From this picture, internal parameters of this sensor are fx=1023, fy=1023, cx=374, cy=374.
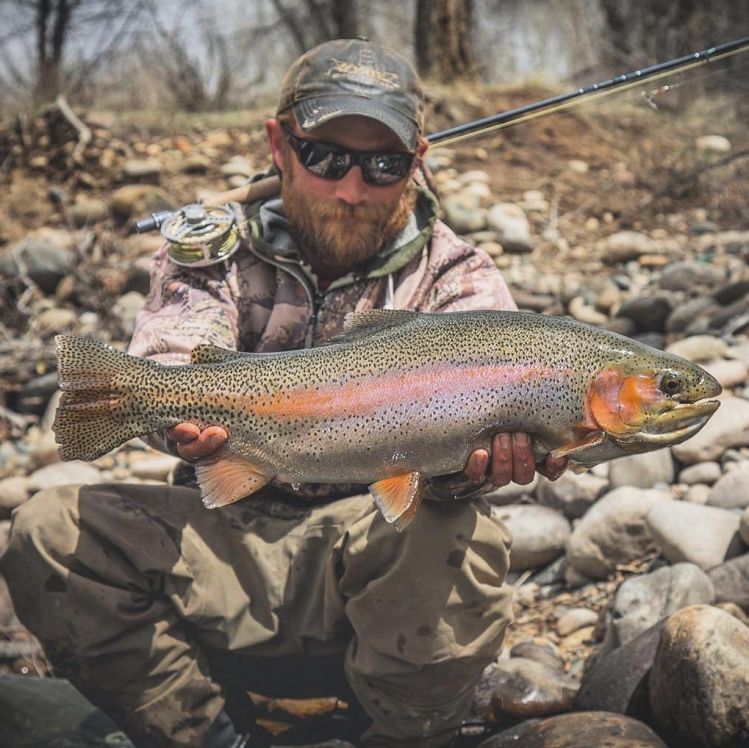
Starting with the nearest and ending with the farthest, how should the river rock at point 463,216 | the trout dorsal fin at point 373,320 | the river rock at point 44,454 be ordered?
the trout dorsal fin at point 373,320 < the river rock at point 44,454 < the river rock at point 463,216

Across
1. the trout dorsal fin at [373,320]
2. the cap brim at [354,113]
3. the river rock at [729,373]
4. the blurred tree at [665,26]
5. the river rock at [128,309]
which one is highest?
the cap brim at [354,113]

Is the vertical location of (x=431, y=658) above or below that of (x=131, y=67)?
above

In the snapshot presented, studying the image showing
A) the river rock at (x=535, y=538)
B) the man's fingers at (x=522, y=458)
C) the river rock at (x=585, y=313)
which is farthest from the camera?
the river rock at (x=585, y=313)

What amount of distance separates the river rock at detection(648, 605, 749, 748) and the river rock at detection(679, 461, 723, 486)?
1576 millimetres

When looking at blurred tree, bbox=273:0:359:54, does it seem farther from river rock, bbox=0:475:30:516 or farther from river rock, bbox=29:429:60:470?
river rock, bbox=0:475:30:516

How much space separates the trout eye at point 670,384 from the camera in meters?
2.74

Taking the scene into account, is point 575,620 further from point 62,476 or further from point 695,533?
point 62,476

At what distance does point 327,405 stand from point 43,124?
8.35 meters

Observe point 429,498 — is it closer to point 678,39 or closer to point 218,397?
point 218,397

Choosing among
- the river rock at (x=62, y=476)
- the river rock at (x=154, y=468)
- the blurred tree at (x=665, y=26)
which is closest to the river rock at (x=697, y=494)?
the river rock at (x=154, y=468)

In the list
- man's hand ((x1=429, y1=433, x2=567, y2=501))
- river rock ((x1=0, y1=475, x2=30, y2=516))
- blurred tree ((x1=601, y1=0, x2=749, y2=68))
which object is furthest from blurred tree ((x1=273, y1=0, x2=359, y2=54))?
man's hand ((x1=429, y1=433, x2=567, y2=501))

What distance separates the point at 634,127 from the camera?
10.9m

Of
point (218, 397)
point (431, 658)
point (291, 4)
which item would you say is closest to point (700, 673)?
point (431, 658)

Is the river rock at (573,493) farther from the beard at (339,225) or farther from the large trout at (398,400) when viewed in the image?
the large trout at (398,400)
